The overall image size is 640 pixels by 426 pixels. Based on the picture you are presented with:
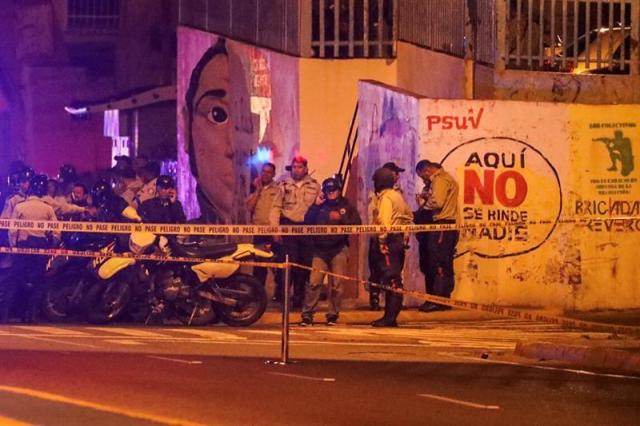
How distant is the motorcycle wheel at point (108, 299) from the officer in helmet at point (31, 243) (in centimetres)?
77

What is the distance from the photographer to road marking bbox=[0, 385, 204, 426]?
937 cm

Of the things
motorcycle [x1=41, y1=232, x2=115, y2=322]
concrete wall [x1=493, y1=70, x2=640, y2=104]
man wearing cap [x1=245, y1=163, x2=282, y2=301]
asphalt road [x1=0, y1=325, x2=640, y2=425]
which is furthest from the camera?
concrete wall [x1=493, y1=70, x2=640, y2=104]

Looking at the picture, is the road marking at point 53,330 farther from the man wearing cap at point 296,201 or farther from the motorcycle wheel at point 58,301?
the man wearing cap at point 296,201

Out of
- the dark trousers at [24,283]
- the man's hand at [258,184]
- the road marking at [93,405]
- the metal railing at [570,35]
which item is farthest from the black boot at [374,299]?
the road marking at [93,405]

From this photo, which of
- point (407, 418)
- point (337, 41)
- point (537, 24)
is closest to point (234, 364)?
point (407, 418)

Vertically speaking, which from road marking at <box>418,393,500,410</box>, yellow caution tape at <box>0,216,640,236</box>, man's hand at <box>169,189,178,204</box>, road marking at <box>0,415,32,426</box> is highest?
man's hand at <box>169,189,178,204</box>

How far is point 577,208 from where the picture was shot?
19266 millimetres

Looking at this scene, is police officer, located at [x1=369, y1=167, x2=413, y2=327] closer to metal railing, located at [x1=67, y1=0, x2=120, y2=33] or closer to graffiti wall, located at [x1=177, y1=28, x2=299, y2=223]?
graffiti wall, located at [x1=177, y1=28, x2=299, y2=223]

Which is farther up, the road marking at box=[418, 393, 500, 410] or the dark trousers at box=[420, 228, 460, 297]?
the dark trousers at box=[420, 228, 460, 297]

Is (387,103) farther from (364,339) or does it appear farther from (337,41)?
(364,339)

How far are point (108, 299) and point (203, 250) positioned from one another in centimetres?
137

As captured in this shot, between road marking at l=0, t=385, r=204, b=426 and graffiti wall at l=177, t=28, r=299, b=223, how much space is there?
10800 millimetres

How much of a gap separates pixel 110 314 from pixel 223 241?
1.63 m

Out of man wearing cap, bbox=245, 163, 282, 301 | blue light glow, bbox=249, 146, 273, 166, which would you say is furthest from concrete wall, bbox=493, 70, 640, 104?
man wearing cap, bbox=245, 163, 282, 301
